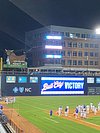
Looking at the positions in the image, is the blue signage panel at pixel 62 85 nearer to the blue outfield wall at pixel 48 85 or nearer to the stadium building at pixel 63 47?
the blue outfield wall at pixel 48 85

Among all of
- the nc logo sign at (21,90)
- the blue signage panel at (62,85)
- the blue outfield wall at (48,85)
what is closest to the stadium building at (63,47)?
the blue outfield wall at (48,85)

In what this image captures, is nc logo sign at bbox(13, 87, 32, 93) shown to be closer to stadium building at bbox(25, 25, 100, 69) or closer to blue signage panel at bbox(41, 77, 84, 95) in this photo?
blue signage panel at bbox(41, 77, 84, 95)

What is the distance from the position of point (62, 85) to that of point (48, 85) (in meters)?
3.40

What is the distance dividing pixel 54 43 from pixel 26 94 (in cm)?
3563

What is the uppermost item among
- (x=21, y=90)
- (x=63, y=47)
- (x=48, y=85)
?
(x=63, y=47)

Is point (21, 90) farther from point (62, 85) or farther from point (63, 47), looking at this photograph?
point (63, 47)

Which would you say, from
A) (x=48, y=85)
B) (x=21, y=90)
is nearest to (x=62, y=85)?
(x=48, y=85)

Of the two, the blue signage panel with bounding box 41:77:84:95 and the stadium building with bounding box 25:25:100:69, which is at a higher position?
the stadium building with bounding box 25:25:100:69

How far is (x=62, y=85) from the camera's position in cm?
8206

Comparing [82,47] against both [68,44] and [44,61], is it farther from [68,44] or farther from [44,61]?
[44,61]

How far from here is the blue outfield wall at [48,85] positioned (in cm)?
7794

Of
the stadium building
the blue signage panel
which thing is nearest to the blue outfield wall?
the blue signage panel

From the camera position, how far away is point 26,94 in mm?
78875

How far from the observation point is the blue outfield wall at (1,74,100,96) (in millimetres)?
77938
